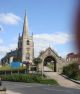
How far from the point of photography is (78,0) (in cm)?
194

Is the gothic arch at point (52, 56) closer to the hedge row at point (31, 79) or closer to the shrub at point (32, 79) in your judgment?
the hedge row at point (31, 79)

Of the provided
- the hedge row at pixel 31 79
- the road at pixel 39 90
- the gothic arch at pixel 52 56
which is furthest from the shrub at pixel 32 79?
the gothic arch at pixel 52 56

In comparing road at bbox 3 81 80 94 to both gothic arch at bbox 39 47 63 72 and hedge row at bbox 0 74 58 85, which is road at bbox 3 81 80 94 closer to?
hedge row at bbox 0 74 58 85

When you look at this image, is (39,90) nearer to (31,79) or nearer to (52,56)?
(31,79)

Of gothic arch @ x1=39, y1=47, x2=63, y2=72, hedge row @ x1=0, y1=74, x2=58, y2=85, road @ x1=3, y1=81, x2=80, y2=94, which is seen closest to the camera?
road @ x1=3, y1=81, x2=80, y2=94

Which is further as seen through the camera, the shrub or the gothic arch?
the gothic arch

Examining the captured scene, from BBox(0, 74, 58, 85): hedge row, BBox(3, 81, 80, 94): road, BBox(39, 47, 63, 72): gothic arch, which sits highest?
BBox(39, 47, 63, 72): gothic arch

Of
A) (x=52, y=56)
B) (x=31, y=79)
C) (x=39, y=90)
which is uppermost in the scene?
(x=52, y=56)

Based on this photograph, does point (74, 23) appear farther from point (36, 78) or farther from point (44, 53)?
point (44, 53)

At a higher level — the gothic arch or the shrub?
the gothic arch

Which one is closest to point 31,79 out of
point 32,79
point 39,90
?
point 32,79

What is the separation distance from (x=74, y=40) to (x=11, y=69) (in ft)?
256

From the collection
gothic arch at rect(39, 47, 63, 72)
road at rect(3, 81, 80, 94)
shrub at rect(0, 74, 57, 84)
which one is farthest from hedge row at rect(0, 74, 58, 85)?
gothic arch at rect(39, 47, 63, 72)

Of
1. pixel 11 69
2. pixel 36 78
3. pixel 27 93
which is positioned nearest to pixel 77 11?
pixel 27 93
